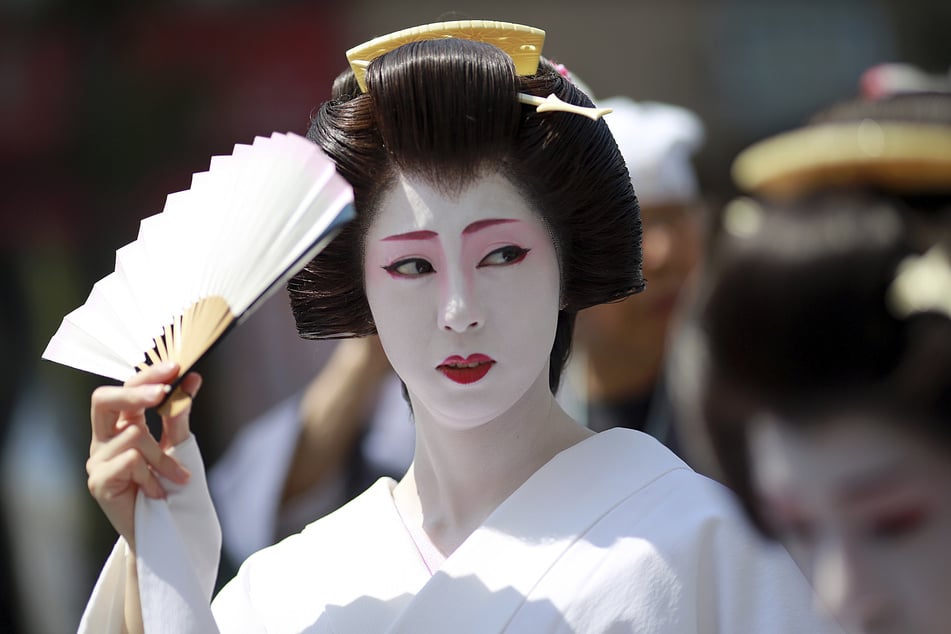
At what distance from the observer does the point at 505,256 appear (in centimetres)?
192

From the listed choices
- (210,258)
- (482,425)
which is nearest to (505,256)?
(482,425)

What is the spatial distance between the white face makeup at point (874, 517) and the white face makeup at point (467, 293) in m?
0.62

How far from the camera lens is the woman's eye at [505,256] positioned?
1.90 metres

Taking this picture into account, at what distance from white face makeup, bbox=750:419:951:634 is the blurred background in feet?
14.2

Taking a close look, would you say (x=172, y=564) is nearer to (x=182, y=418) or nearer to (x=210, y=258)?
(x=182, y=418)

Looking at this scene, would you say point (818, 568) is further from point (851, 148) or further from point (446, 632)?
point (446, 632)

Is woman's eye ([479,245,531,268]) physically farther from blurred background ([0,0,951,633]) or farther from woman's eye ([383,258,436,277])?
blurred background ([0,0,951,633])

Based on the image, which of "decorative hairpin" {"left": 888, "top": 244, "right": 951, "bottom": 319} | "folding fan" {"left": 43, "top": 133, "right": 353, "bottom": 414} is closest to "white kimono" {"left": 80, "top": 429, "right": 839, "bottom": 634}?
"folding fan" {"left": 43, "top": 133, "right": 353, "bottom": 414}

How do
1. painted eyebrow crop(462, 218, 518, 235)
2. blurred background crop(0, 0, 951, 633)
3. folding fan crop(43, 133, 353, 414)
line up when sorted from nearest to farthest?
folding fan crop(43, 133, 353, 414) < painted eyebrow crop(462, 218, 518, 235) < blurred background crop(0, 0, 951, 633)

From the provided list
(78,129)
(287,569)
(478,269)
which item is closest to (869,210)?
(478,269)

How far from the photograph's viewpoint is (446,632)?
1.88 metres

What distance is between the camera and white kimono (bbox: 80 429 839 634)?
1848 mm

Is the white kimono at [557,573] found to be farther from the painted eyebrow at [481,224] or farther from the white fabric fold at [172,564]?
the painted eyebrow at [481,224]

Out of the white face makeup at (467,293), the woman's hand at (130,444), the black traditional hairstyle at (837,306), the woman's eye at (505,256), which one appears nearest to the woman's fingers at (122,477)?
the woman's hand at (130,444)
